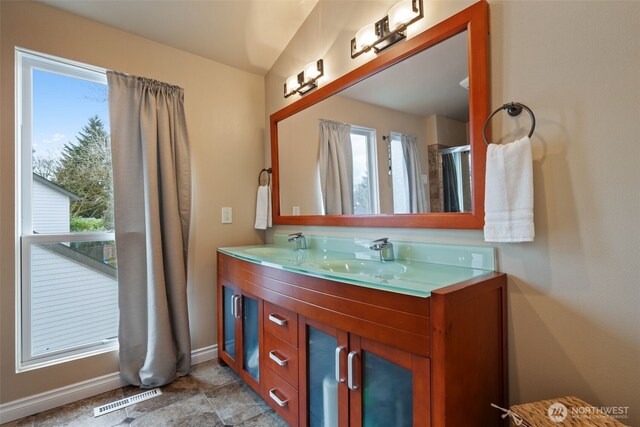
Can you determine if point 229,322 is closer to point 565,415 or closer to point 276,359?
point 276,359

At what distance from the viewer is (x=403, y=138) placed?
152 cm

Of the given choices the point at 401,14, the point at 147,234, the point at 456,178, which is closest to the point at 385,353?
the point at 456,178

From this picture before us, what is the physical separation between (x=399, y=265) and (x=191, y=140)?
5.78 feet

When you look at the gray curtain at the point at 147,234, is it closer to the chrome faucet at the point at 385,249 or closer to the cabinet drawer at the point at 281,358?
the cabinet drawer at the point at 281,358

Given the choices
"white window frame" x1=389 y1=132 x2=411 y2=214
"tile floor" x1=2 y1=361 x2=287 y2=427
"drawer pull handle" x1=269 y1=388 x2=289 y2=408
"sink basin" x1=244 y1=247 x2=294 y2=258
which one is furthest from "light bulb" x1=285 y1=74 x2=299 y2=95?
"tile floor" x1=2 y1=361 x2=287 y2=427

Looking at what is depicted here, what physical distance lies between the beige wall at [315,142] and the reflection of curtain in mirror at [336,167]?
49 mm

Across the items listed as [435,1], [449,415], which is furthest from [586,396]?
[435,1]

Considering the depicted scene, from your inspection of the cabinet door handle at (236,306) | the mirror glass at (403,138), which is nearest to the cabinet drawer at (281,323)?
the cabinet door handle at (236,306)

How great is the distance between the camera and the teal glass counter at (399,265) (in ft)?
3.27

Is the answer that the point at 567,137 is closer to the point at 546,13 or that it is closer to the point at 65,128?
the point at 546,13

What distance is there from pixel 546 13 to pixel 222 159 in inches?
81.8

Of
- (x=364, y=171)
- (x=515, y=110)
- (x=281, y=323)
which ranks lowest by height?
(x=281, y=323)

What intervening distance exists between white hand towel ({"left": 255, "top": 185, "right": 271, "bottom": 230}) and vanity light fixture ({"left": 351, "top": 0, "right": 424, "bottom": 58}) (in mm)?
1227

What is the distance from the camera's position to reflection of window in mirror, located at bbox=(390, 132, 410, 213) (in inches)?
59.0
